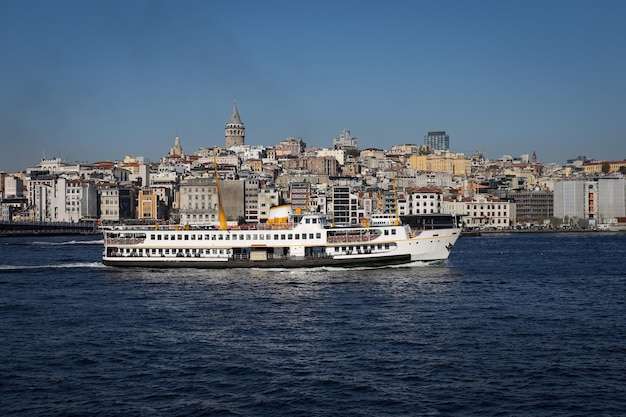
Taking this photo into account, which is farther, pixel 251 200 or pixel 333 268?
pixel 251 200

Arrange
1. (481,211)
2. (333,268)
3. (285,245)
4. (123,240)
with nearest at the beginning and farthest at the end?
(333,268), (285,245), (123,240), (481,211)

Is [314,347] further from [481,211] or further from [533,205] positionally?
[533,205]

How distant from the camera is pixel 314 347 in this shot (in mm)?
20734

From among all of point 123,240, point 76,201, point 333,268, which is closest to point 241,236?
point 333,268

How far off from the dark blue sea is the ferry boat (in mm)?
3519

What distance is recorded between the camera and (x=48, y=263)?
4797 cm

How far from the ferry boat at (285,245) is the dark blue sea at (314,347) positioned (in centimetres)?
352

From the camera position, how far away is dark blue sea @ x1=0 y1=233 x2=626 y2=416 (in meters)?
16.0

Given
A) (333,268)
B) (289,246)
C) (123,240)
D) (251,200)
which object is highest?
(251,200)

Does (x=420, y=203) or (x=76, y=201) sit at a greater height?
(x=76, y=201)

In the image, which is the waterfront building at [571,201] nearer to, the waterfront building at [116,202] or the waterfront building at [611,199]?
the waterfront building at [611,199]

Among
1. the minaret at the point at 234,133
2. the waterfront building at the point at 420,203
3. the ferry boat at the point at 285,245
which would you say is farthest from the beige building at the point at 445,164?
the ferry boat at the point at 285,245

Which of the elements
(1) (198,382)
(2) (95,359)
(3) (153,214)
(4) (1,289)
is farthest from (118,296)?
(3) (153,214)

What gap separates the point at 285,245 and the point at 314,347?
738 inches
